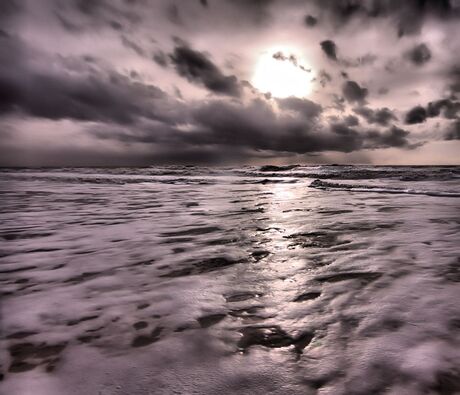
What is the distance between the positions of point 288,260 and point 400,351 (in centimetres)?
151

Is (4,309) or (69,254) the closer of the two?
(4,309)

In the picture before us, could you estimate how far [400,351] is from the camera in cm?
150

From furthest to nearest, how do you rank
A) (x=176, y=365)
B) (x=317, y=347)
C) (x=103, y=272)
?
(x=103, y=272)
(x=317, y=347)
(x=176, y=365)

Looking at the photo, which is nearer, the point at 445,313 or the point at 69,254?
the point at 445,313

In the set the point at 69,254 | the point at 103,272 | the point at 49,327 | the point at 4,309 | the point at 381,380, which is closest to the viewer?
the point at 381,380

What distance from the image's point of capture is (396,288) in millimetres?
2234

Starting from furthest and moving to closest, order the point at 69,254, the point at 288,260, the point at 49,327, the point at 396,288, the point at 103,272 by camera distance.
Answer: the point at 69,254 < the point at 288,260 < the point at 103,272 < the point at 396,288 < the point at 49,327

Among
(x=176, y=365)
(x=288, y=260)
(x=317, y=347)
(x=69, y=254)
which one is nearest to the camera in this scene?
(x=176, y=365)

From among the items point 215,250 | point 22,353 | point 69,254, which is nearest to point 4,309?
point 22,353

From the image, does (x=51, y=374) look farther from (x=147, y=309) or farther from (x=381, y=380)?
(x=381, y=380)

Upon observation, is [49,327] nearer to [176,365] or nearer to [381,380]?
[176,365]

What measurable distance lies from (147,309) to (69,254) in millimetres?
1728

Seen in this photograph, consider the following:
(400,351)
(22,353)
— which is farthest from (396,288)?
(22,353)

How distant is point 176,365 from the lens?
143 cm
